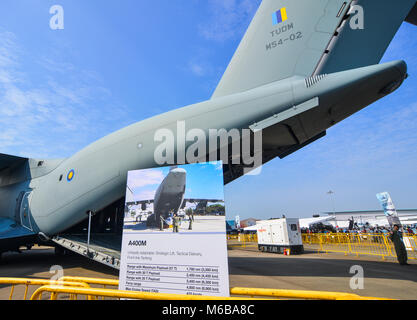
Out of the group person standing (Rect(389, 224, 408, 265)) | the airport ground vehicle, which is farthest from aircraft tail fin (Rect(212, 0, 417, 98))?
the airport ground vehicle

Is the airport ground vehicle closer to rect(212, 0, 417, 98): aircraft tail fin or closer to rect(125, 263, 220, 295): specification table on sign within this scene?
rect(212, 0, 417, 98): aircraft tail fin

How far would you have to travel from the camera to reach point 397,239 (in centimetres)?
971

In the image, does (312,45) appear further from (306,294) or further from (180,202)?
(306,294)

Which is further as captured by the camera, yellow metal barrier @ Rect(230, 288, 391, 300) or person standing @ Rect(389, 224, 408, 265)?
person standing @ Rect(389, 224, 408, 265)

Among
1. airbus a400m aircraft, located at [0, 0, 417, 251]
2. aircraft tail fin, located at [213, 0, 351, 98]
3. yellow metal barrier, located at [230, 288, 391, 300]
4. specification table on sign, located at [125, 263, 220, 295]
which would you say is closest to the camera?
yellow metal barrier, located at [230, 288, 391, 300]

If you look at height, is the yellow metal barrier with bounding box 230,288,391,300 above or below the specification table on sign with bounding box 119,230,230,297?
below

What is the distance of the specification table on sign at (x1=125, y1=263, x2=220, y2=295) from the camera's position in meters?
2.91

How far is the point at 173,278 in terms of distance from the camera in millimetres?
3051

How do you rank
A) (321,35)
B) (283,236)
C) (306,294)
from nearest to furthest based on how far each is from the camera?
(306,294)
(321,35)
(283,236)

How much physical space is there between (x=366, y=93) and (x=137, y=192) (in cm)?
449

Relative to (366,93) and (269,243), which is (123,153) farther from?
(269,243)

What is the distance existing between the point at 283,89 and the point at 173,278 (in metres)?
4.11

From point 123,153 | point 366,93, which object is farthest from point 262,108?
point 123,153

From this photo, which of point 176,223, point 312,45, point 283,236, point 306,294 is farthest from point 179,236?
A: point 283,236
